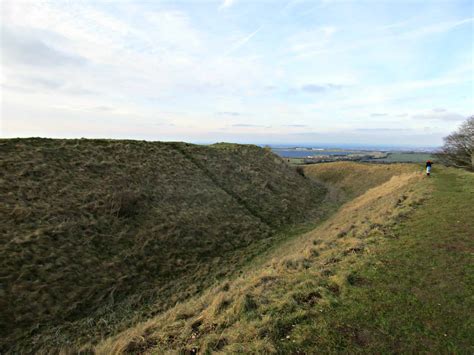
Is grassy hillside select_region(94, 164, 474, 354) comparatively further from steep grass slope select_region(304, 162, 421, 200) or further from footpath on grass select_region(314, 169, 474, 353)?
steep grass slope select_region(304, 162, 421, 200)

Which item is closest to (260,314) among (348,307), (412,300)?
(348,307)

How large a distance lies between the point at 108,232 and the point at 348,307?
1386cm

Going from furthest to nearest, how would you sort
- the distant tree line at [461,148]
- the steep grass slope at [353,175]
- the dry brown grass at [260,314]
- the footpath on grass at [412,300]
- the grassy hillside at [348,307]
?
the distant tree line at [461,148]
the steep grass slope at [353,175]
the dry brown grass at [260,314]
the grassy hillside at [348,307]
the footpath on grass at [412,300]

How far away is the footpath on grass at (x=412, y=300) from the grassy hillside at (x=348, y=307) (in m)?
0.02

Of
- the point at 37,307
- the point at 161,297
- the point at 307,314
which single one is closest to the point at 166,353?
the point at 307,314

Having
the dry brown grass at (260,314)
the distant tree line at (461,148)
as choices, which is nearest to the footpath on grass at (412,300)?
the dry brown grass at (260,314)

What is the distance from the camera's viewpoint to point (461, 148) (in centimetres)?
5181

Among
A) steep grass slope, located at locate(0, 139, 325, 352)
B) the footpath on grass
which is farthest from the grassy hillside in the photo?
steep grass slope, located at locate(0, 139, 325, 352)

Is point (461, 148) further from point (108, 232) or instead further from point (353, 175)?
point (108, 232)

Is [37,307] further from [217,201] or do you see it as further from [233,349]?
[217,201]

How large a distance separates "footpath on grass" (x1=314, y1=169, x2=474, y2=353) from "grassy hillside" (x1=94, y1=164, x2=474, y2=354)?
2 centimetres

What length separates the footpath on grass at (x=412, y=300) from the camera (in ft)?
17.7

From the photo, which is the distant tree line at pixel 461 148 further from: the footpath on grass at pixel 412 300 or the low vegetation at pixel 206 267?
the footpath on grass at pixel 412 300

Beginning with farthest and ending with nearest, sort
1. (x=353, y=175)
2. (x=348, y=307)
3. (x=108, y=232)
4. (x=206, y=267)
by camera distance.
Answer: (x=353, y=175) → (x=108, y=232) → (x=206, y=267) → (x=348, y=307)
